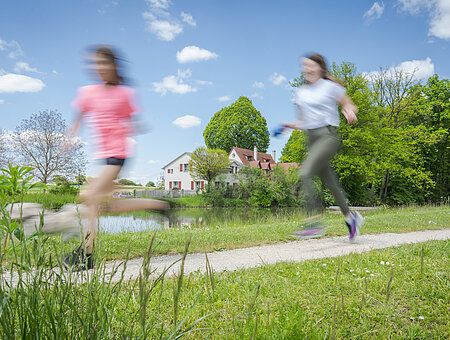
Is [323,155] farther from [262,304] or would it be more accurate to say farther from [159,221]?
[159,221]

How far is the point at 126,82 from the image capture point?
11.1 ft

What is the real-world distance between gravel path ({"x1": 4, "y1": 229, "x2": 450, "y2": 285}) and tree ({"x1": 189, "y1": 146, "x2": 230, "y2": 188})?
3583 centimetres

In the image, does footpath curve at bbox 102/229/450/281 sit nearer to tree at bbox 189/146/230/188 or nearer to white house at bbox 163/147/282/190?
tree at bbox 189/146/230/188

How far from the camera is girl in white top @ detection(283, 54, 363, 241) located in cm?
398

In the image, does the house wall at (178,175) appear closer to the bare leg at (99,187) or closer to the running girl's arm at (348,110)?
the running girl's arm at (348,110)

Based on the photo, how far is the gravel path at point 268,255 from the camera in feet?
10.4

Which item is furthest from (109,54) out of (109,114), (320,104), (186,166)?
(186,166)

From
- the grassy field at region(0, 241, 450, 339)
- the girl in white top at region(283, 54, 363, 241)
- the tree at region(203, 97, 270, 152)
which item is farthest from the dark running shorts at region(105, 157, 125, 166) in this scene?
the tree at region(203, 97, 270, 152)

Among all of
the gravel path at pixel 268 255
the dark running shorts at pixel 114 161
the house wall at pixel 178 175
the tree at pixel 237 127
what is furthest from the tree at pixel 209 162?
the dark running shorts at pixel 114 161

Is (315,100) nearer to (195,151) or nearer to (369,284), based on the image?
(369,284)

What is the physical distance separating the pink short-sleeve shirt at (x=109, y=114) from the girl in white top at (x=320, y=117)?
206 cm

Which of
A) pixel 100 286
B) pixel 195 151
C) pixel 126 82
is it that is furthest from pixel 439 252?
pixel 195 151

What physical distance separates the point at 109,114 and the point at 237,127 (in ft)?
167

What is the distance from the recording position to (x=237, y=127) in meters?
53.6
